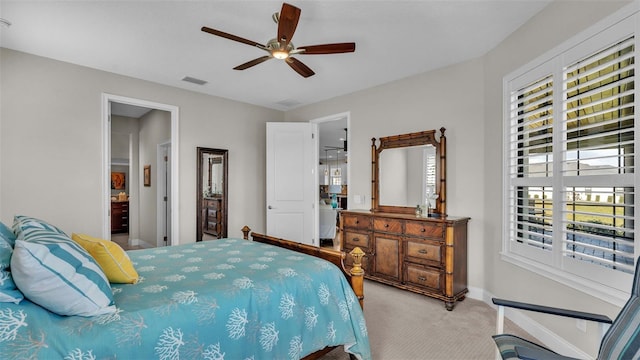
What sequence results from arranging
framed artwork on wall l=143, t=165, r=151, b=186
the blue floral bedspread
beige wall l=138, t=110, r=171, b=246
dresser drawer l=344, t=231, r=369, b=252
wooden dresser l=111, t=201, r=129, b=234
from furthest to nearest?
1. wooden dresser l=111, t=201, r=129, b=234
2. framed artwork on wall l=143, t=165, r=151, b=186
3. beige wall l=138, t=110, r=171, b=246
4. dresser drawer l=344, t=231, r=369, b=252
5. the blue floral bedspread

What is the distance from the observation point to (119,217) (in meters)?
7.63

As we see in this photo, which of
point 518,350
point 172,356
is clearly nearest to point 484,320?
point 518,350

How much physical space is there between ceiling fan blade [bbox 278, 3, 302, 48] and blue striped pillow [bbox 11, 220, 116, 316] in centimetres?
177

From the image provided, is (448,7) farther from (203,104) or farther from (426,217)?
(203,104)

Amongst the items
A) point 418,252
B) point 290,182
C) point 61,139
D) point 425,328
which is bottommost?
point 425,328

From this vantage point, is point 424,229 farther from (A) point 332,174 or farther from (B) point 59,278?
(A) point 332,174

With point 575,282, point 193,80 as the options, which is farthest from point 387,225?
point 193,80

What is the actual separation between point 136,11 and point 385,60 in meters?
2.45

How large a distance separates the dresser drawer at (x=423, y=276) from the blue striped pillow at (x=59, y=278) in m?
2.88

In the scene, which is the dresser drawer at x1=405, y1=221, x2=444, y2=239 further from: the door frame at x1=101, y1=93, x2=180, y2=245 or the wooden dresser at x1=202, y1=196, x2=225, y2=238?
the door frame at x1=101, y1=93, x2=180, y2=245

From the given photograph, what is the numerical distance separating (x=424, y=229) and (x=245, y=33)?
2.68m

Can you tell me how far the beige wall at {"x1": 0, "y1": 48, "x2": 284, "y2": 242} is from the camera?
3193mm

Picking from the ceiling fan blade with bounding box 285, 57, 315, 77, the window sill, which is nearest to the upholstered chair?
the window sill

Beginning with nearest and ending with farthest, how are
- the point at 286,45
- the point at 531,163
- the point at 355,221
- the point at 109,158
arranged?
the point at 286,45 → the point at 531,163 → the point at 109,158 → the point at 355,221
